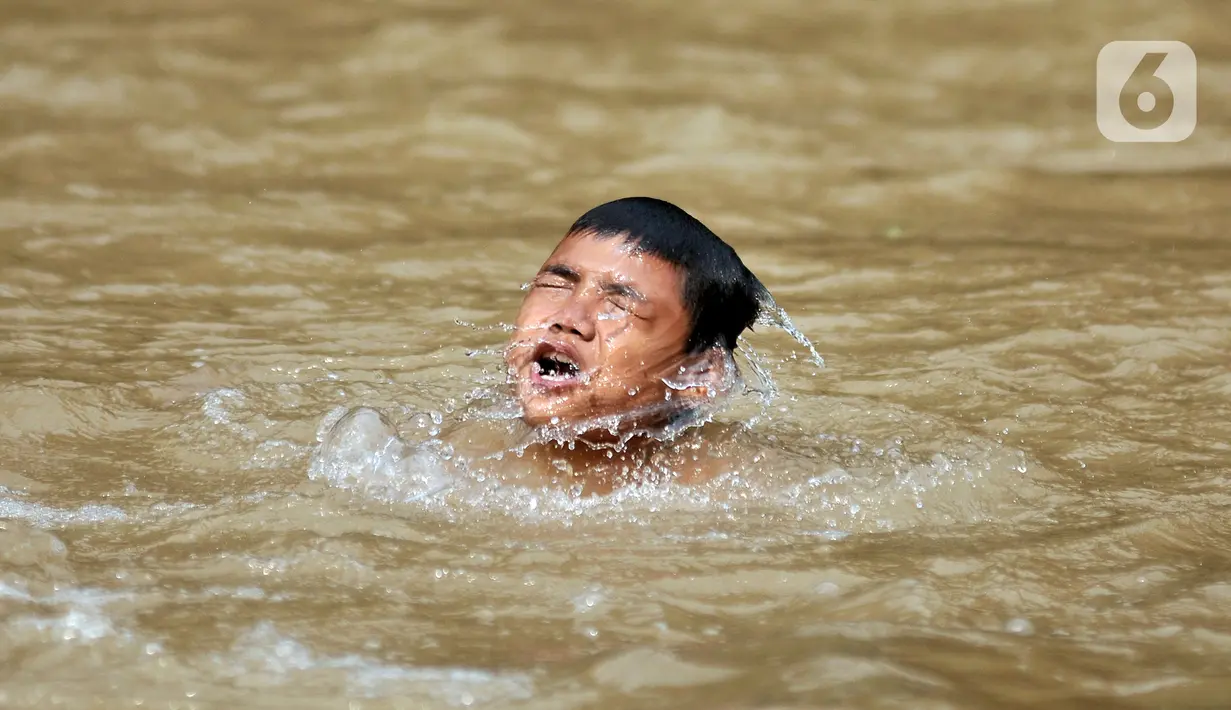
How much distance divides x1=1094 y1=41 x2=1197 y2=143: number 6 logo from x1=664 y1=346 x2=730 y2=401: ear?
366cm

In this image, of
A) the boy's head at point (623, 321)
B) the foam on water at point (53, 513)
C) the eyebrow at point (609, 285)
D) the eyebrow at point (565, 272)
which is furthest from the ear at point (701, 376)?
the foam on water at point (53, 513)

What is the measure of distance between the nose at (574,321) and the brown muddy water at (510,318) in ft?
1.41

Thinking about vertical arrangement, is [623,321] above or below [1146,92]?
below

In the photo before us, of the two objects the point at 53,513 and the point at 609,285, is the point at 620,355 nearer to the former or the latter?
the point at 609,285

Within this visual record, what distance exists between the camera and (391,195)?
6.39 meters

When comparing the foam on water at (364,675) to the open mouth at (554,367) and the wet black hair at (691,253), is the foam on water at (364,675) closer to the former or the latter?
the open mouth at (554,367)

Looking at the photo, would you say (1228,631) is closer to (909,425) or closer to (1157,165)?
(909,425)

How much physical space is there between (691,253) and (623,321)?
0.98 feet

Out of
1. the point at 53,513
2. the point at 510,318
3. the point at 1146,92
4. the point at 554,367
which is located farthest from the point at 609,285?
the point at 1146,92

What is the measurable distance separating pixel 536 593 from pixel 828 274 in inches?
122

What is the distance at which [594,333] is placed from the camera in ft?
12.1

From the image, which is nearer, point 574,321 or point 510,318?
point 574,321

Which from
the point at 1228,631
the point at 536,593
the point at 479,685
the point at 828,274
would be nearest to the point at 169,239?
the point at 828,274

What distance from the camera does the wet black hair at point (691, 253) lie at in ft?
12.5
